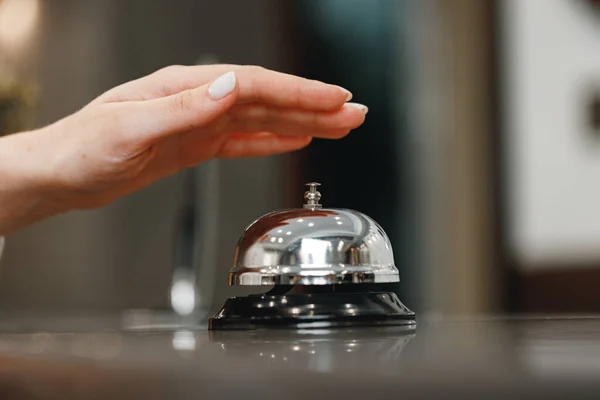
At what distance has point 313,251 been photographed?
0.64m

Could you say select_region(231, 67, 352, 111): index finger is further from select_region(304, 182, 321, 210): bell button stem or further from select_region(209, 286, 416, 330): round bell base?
select_region(209, 286, 416, 330): round bell base

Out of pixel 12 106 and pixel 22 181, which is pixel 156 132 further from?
pixel 12 106

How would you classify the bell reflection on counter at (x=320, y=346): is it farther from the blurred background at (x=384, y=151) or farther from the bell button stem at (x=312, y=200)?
the blurred background at (x=384, y=151)

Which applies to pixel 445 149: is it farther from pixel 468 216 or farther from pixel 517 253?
pixel 517 253

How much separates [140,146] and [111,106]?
0.15ft

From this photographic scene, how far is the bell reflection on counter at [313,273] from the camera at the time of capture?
613 millimetres

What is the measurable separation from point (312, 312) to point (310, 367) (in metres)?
0.28

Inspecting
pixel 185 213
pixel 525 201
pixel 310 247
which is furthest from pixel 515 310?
pixel 310 247

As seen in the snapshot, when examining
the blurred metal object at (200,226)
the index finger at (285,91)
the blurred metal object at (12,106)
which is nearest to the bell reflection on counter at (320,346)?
the index finger at (285,91)

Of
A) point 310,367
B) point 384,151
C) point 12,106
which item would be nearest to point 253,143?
point 310,367

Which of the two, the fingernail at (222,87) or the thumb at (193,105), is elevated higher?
the fingernail at (222,87)

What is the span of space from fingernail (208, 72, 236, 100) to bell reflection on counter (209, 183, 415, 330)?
0.39 feet

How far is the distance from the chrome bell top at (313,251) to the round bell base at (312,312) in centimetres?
1

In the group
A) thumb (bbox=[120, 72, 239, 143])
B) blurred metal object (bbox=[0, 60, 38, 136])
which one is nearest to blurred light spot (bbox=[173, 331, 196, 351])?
thumb (bbox=[120, 72, 239, 143])
